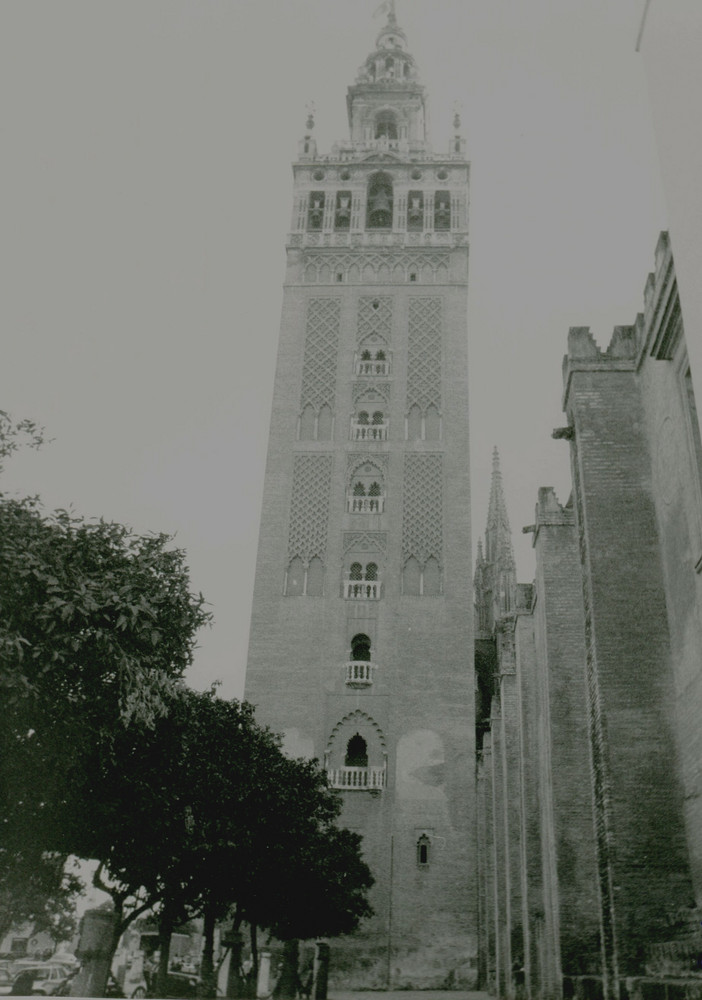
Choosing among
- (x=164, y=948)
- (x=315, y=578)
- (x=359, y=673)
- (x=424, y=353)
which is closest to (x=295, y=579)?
(x=315, y=578)

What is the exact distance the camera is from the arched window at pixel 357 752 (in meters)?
30.3

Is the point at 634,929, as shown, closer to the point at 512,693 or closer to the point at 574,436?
the point at 574,436

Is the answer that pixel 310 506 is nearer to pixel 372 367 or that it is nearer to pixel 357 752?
pixel 372 367

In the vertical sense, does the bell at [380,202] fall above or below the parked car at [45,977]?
above

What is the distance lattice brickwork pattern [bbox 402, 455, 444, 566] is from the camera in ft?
109

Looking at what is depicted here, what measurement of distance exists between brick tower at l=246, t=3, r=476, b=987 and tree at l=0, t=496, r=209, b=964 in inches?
699

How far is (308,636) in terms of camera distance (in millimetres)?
31594

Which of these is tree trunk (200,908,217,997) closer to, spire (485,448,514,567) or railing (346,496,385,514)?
railing (346,496,385,514)

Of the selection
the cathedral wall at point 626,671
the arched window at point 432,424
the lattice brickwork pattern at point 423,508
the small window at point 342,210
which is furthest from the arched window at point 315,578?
the cathedral wall at point 626,671

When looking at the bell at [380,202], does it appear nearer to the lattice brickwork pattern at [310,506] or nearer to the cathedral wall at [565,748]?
the lattice brickwork pattern at [310,506]

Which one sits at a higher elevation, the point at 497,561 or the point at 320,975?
the point at 497,561

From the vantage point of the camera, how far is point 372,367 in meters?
36.8

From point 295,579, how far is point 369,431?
6.65 m

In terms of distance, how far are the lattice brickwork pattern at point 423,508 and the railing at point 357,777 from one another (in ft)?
24.4
